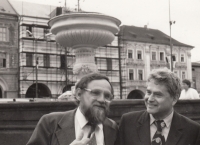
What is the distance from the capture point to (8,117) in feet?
15.4

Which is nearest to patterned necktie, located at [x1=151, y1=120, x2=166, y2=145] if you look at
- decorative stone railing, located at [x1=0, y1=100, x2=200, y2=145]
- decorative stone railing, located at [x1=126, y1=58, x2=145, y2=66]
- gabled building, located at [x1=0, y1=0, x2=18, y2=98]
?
decorative stone railing, located at [x1=0, y1=100, x2=200, y2=145]

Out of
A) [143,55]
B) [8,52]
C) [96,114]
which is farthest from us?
[143,55]

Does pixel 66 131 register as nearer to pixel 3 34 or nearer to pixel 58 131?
pixel 58 131

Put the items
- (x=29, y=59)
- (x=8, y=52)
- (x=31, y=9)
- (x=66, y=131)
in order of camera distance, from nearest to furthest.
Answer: (x=66, y=131)
(x=8, y=52)
(x=29, y=59)
(x=31, y=9)

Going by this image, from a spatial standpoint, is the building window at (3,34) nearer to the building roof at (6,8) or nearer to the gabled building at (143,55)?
the building roof at (6,8)

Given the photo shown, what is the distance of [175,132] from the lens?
8.42 feet

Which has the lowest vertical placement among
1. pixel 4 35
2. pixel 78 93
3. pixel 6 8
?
pixel 78 93

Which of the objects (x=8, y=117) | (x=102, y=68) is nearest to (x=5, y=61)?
(x=102, y=68)

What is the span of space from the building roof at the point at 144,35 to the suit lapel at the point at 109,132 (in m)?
35.4

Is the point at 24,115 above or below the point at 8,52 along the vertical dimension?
below

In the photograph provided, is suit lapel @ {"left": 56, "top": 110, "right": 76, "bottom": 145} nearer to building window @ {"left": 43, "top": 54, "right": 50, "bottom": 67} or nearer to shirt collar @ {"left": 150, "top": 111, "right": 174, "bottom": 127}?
shirt collar @ {"left": 150, "top": 111, "right": 174, "bottom": 127}

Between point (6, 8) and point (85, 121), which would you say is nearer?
point (85, 121)

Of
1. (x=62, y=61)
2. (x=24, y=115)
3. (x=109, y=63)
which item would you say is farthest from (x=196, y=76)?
(x=24, y=115)

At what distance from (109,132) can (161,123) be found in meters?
0.44
